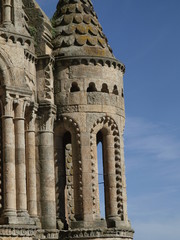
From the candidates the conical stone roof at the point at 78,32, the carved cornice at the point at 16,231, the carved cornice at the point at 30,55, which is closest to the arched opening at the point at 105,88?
the conical stone roof at the point at 78,32

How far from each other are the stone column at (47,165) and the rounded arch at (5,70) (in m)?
2.65

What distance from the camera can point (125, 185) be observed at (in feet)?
100

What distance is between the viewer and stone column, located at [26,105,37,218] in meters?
27.6

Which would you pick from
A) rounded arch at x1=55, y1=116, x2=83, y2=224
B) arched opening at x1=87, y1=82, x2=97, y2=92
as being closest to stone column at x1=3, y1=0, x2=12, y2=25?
arched opening at x1=87, y1=82, x2=97, y2=92

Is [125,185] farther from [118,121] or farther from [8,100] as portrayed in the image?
[8,100]

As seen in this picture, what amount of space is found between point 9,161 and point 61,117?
172 inches

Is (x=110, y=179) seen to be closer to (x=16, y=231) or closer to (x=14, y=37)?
(x=16, y=231)

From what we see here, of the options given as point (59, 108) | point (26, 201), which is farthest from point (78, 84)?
point (26, 201)

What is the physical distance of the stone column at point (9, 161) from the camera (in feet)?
85.0

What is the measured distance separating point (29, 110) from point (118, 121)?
4322mm

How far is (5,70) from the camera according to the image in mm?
26953

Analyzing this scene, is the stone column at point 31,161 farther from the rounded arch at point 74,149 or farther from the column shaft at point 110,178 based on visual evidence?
the column shaft at point 110,178

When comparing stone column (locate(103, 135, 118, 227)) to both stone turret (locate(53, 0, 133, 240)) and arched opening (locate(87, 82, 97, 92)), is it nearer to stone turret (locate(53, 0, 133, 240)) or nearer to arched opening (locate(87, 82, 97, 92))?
stone turret (locate(53, 0, 133, 240))

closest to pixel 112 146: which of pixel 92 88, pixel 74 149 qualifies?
pixel 74 149
